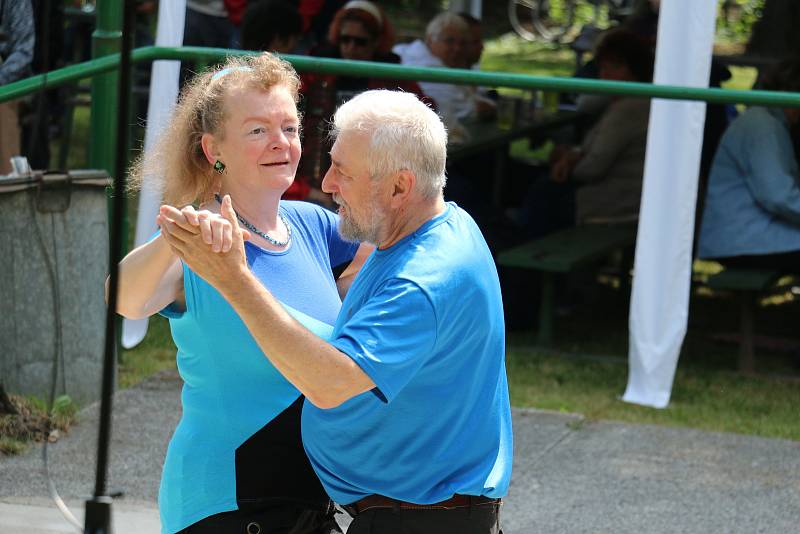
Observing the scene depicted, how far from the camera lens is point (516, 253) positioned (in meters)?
6.55

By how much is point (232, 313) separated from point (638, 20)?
27.1 ft

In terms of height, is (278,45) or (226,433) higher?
(278,45)

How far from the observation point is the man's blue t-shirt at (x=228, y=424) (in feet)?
8.51

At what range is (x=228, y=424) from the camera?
8.56 feet

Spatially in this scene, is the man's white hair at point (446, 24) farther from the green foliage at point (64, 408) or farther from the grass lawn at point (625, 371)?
the green foliage at point (64, 408)

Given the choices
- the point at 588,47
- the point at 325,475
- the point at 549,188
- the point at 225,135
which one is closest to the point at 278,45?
the point at 549,188

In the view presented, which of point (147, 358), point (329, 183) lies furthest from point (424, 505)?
point (147, 358)

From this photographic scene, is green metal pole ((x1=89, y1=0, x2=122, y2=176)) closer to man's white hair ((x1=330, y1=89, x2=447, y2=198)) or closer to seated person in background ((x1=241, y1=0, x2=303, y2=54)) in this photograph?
seated person in background ((x1=241, y1=0, x2=303, y2=54))

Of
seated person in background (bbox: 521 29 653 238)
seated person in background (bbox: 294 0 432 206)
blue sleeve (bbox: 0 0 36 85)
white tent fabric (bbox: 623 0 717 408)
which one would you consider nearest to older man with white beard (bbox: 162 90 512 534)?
seated person in background (bbox: 294 0 432 206)

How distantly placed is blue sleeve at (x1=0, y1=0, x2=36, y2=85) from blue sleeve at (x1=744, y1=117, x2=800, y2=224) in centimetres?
379

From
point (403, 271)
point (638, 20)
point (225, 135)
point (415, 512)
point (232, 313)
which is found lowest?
point (415, 512)

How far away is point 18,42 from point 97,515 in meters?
5.53

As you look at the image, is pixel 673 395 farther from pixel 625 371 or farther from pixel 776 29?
pixel 776 29

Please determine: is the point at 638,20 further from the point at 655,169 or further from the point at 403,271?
the point at 403,271
